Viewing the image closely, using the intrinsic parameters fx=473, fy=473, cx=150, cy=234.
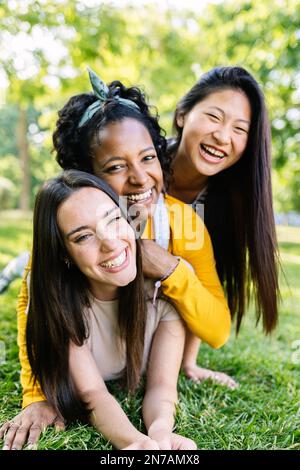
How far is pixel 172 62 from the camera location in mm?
9930

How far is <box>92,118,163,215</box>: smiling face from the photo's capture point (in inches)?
79.1

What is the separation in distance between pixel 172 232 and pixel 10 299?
88.3 inches

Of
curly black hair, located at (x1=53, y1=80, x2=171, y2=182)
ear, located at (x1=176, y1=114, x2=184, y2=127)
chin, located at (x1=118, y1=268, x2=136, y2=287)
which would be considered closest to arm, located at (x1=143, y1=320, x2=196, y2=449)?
chin, located at (x1=118, y1=268, x2=136, y2=287)

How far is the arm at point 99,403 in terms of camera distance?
1645 mm

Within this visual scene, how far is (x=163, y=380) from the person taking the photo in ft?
6.49

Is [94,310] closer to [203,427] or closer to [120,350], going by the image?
[120,350]

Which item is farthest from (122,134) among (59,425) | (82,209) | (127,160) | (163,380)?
(59,425)

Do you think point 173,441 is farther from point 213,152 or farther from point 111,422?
point 213,152

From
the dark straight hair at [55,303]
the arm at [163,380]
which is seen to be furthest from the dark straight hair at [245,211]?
the dark straight hair at [55,303]

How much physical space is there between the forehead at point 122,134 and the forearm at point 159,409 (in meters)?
1.04

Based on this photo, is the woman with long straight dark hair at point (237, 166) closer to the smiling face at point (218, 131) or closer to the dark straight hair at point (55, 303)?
the smiling face at point (218, 131)

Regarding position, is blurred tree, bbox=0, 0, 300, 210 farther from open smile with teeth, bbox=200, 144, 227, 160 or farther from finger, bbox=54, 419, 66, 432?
finger, bbox=54, 419, 66, 432

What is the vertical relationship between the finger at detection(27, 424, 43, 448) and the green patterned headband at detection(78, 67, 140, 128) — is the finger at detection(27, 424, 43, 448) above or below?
below

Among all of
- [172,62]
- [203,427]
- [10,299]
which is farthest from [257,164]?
[172,62]
